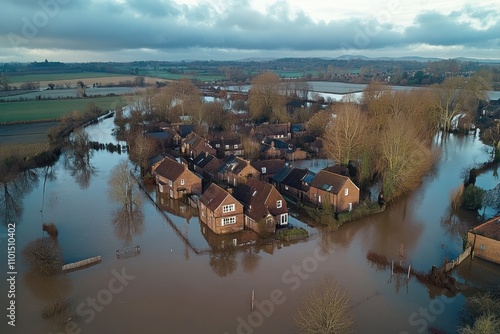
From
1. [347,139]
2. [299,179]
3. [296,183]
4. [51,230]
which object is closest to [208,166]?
[296,183]

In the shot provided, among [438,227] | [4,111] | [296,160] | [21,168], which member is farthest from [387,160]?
[4,111]

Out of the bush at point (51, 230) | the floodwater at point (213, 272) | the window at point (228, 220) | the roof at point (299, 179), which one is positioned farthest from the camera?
the roof at point (299, 179)

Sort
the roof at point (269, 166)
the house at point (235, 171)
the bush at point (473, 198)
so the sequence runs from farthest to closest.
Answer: the roof at point (269, 166) → the house at point (235, 171) → the bush at point (473, 198)

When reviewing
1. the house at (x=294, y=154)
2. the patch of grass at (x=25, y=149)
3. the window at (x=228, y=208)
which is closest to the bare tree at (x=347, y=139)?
the house at (x=294, y=154)

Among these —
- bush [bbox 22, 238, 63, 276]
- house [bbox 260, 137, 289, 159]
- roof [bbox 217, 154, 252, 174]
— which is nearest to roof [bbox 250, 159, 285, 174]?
roof [bbox 217, 154, 252, 174]

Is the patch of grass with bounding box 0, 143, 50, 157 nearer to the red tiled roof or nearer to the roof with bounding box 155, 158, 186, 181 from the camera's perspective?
the roof with bounding box 155, 158, 186, 181

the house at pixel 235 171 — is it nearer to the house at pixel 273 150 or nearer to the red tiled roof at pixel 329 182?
the red tiled roof at pixel 329 182
